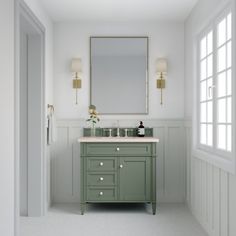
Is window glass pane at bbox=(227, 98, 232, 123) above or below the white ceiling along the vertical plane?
below

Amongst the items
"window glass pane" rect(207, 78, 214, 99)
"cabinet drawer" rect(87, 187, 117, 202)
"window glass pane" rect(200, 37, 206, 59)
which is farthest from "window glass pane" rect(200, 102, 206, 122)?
"cabinet drawer" rect(87, 187, 117, 202)

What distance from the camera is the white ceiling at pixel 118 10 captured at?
4.50 metres

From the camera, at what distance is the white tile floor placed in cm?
400

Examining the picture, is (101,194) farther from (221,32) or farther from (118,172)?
(221,32)

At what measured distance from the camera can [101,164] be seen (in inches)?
185

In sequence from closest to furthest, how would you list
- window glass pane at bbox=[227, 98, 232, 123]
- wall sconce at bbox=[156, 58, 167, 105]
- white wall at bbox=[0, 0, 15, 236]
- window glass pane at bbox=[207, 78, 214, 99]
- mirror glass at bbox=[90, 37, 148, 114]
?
white wall at bbox=[0, 0, 15, 236] → window glass pane at bbox=[227, 98, 232, 123] → window glass pane at bbox=[207, 78, 214, 99] → wall sconce at bbox=[156, 58, 167, 105] → mirror glass at bbox=[90, 37, 148, 114]

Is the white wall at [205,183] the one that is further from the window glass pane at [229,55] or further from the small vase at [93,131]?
the small vase at [93,131]

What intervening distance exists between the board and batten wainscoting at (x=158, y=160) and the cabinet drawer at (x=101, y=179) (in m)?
0.70

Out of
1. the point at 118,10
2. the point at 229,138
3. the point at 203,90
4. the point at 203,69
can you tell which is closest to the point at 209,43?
the point at 203,69

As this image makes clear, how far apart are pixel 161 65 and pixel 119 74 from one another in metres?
0.58

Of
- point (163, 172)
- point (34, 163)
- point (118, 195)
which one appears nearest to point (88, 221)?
point (118, 195)

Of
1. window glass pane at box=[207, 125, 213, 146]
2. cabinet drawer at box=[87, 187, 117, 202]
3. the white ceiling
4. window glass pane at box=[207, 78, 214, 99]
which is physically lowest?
cabinet drawer at box=[87, 187, 117, 202]

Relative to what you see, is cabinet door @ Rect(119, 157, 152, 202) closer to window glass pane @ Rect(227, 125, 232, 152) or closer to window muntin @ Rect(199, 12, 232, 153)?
window muntin @ Rect(199, 12, 232, 153)

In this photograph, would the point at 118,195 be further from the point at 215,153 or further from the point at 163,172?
the point at 215,153
